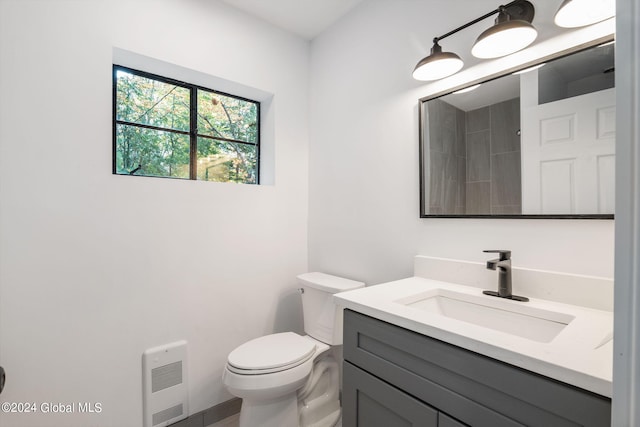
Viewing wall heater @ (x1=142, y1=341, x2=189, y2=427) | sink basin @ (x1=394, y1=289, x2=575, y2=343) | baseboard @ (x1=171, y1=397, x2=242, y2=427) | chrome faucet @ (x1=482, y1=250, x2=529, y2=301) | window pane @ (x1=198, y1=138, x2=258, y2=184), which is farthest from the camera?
window pane @ (x1=198, y1=138, x2=258, y2=184)

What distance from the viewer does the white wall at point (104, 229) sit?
131 cm

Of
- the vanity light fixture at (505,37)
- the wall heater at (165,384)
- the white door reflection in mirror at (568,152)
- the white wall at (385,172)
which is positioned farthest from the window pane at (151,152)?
the white door reflection in mirror at (568,152)

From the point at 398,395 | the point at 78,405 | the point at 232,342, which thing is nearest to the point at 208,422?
the point at 232,342

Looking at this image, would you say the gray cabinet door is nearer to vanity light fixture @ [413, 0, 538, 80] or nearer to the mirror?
the mirror

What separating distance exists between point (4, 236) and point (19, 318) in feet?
1.16

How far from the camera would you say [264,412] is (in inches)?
58.4

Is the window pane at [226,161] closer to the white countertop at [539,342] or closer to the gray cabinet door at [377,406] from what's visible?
the white countertop at [539,342]

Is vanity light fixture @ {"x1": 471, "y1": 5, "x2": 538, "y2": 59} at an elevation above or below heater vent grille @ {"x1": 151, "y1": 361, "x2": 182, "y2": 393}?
above

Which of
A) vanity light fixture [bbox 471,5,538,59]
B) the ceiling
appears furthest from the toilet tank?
the ceiling

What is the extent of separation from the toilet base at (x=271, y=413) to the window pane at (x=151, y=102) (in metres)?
1.62

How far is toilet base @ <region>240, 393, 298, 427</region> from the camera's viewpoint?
4.85ft

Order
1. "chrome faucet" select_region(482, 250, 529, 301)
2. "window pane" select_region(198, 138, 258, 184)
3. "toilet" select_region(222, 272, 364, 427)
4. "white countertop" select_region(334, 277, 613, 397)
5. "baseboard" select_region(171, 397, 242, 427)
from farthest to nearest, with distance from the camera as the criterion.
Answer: "window pane" select_region(198, 138, 258, 184), "baseboard" select_region(171, 397, 242, 427), "toilet" select_region(222, 272, 364, 427), "chrome faucet" select_region(482, 250, 529, 301), "white countertop" select_region(334, 277, 613, 397)

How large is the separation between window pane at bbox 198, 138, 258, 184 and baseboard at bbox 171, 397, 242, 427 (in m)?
1.38

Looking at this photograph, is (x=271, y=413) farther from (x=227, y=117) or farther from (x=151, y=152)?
(x=227, y=117)
